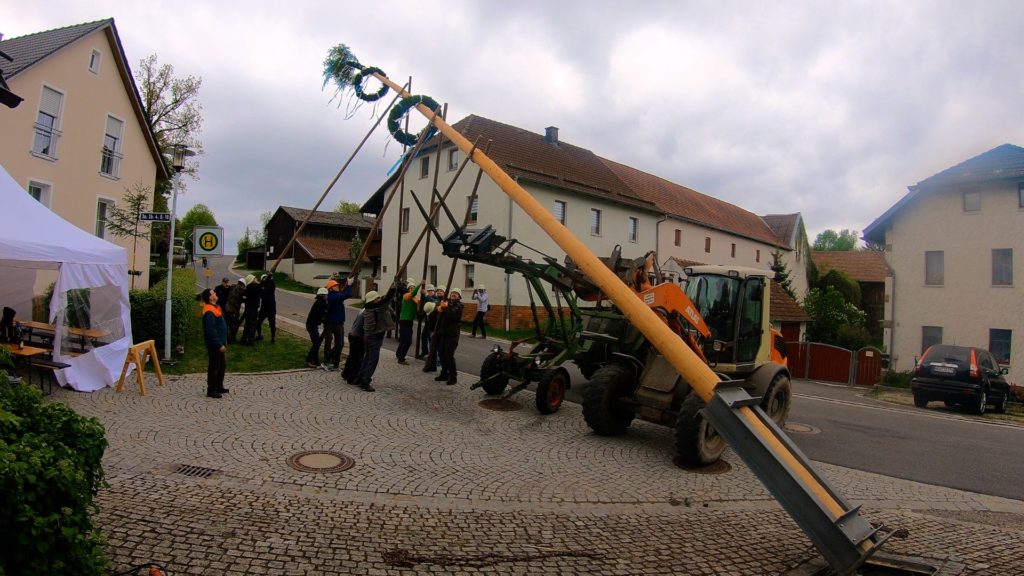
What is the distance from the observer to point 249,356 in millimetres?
12617

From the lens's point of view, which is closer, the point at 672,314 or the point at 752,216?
the point at 672,314

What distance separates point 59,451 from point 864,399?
18.0 meters

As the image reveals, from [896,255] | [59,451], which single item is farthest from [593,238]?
[59,451]

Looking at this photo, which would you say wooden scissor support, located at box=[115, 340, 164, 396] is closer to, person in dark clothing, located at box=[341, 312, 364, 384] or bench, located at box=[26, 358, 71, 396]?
bench, located at box=[26, 358, 71, 396]

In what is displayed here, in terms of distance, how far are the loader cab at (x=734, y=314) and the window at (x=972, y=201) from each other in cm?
1825

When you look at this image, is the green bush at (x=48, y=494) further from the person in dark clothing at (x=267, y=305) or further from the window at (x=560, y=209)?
the window at (x=560, y=209)

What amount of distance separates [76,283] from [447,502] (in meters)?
Result: 7.23

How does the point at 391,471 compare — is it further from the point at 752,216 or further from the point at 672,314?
the point at 752,216

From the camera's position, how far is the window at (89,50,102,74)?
2014 cm

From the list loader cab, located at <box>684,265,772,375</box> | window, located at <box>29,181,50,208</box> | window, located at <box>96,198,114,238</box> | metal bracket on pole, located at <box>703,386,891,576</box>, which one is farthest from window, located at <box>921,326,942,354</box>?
window, located at <box>29,181,50,208</box>

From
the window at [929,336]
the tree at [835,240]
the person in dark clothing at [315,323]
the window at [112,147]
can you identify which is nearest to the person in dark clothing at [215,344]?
the person in dark clothing at [315,323]

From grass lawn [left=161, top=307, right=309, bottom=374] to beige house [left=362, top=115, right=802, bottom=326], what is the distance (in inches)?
392

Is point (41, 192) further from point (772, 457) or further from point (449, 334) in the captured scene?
point (772, 457)

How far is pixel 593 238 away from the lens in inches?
1211
